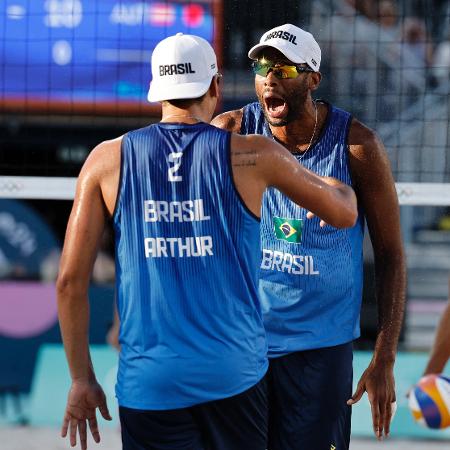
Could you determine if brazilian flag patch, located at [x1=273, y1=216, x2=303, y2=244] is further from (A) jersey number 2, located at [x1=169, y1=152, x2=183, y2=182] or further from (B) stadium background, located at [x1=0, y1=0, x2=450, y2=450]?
(B) stadium background, located at [x1=0, y1=0, x2=450, y2=450]

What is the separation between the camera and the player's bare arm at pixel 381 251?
391 centimetres

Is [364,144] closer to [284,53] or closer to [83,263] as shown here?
[284,53]

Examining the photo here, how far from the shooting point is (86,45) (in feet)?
21.4

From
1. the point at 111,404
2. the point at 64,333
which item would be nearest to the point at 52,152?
the point at 111,404

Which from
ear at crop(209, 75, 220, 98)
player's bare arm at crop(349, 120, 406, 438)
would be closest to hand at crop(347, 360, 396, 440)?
player's bare arm at crop(349, 120, 406, 438)

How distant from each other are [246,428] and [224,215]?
25.6 inches

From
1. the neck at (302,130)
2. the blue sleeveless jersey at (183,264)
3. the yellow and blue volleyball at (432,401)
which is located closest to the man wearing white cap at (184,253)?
the blue sleeveless jersey at (183,264)

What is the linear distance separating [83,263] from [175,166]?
0.41 metres

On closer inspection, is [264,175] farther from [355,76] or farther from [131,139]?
[355,76]

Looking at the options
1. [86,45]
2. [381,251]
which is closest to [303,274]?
[381,251]

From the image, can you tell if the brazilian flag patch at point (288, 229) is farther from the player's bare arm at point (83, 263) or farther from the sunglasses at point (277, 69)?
the player's bare arm at point (83, 263)

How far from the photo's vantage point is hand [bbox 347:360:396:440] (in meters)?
→ 3.94

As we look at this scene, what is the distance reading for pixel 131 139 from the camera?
10.3ft

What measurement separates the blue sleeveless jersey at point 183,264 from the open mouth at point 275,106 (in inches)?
35.9
